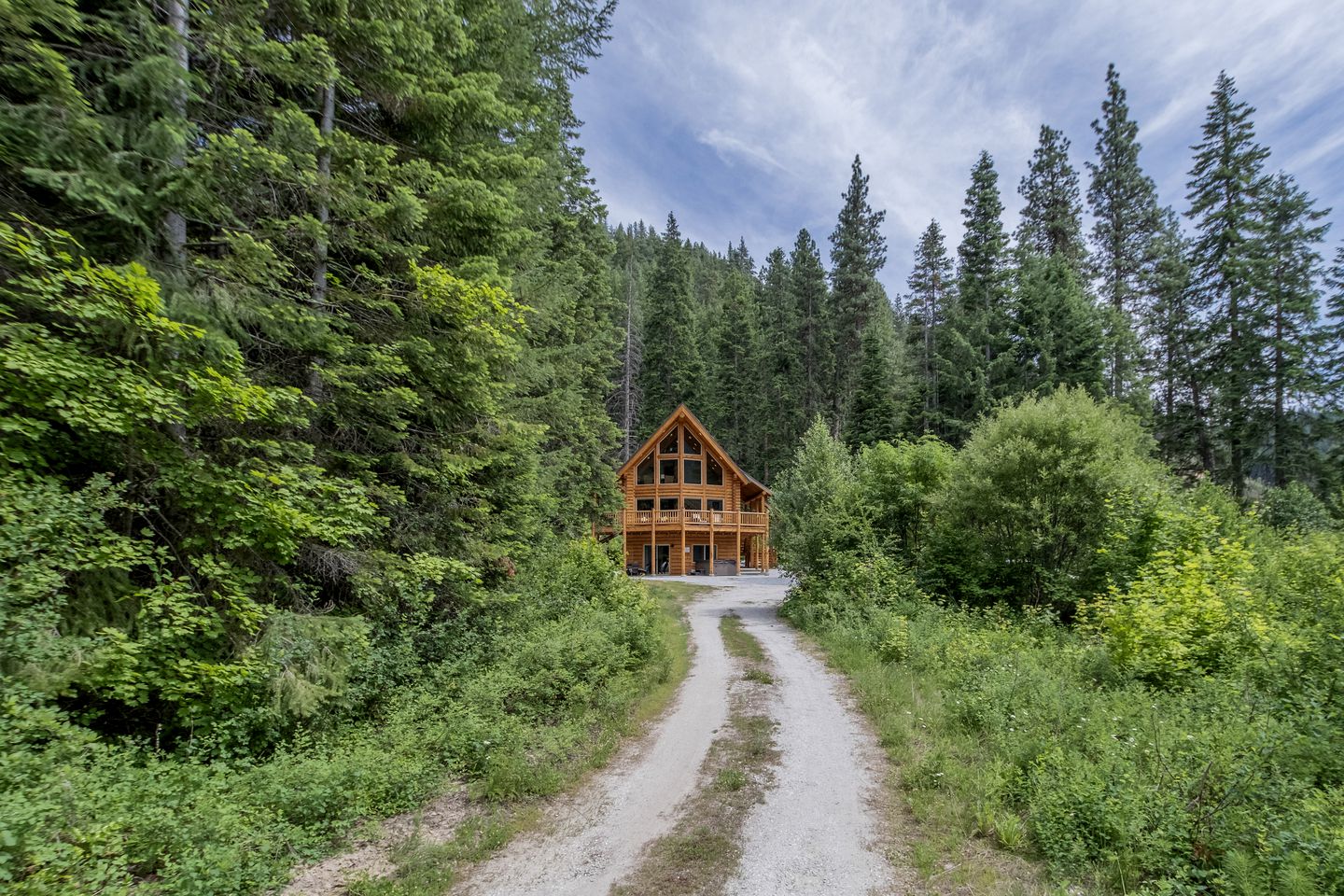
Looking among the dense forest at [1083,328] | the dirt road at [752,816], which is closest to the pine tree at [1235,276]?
the dense forest at [1083,328]

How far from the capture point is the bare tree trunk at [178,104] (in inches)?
205

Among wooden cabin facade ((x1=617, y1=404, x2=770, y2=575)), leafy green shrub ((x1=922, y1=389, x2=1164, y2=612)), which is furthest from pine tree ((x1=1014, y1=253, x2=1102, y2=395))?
wooden cabin facade ((x1=617, y1=404, x2=770, y2=575))

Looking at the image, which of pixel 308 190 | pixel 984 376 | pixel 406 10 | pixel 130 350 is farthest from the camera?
pixel 984 376

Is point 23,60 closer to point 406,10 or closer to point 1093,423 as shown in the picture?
point 406,10

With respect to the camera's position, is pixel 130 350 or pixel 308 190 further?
pixel 308 190

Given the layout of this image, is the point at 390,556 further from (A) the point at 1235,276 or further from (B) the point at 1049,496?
(A) the point at 1235,276

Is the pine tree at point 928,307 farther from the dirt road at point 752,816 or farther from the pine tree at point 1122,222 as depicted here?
the dirt road at point 752,816

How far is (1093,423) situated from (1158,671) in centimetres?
743

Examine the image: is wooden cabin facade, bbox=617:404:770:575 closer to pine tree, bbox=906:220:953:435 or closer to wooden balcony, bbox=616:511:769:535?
wooden balcony, bbox=616:511:769:535

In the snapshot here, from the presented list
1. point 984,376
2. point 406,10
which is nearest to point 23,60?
point 406,10

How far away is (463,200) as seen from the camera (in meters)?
7.64

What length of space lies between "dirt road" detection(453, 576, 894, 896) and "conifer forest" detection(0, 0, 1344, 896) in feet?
1.43

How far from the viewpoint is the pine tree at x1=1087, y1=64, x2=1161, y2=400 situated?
2978 centimetres

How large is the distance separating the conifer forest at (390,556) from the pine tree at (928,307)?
2153 cm
